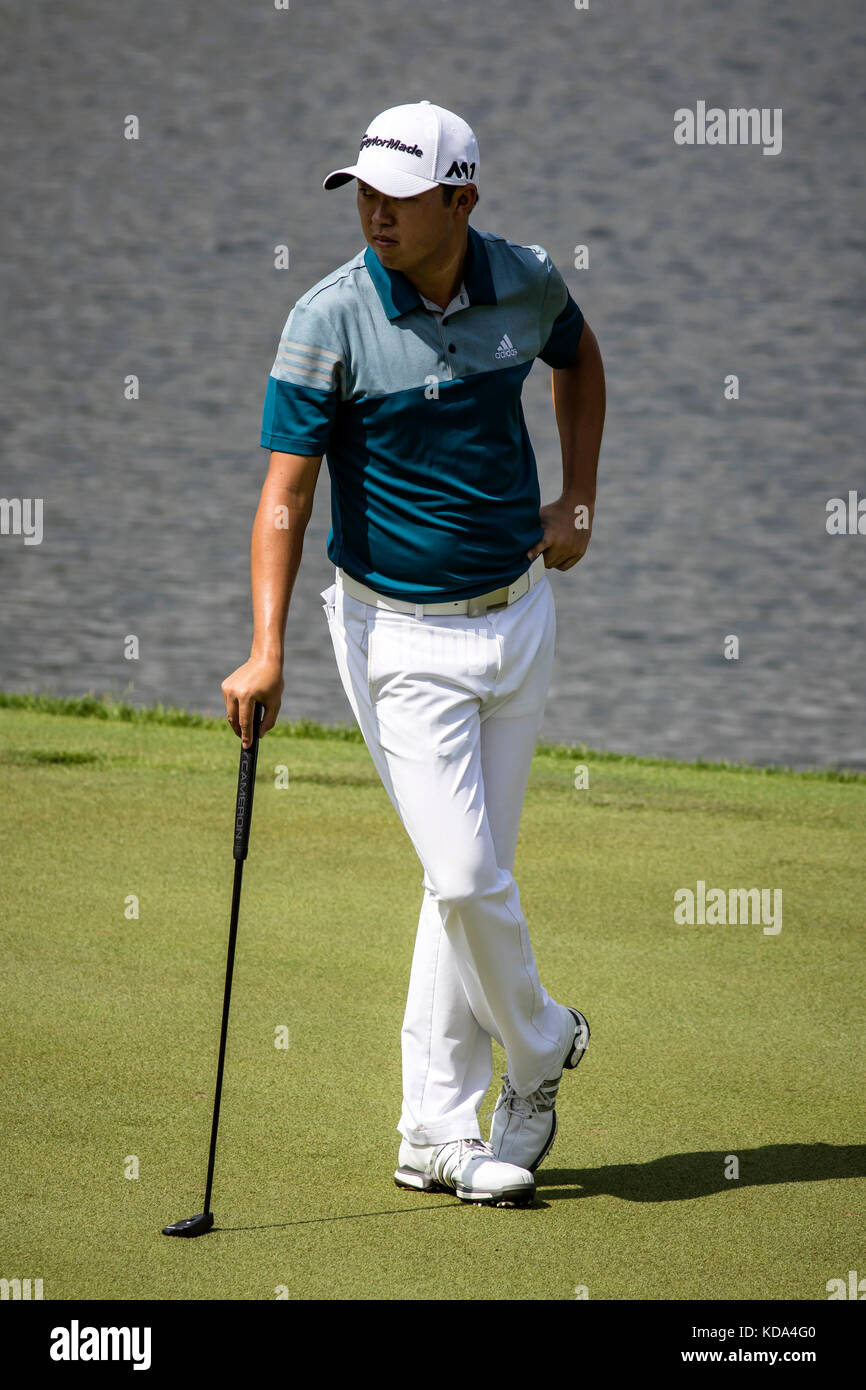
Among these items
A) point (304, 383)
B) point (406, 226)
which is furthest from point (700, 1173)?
point (406, 226)

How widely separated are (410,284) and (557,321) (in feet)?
1.37

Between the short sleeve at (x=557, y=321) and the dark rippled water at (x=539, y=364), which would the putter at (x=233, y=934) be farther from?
the dark rippled water at (x=539, y=364)

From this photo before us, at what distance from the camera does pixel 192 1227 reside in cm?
302

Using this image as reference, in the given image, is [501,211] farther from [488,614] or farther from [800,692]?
[488,614]

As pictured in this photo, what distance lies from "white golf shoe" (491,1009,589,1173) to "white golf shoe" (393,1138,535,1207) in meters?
0.04

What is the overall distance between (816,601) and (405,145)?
9304mm

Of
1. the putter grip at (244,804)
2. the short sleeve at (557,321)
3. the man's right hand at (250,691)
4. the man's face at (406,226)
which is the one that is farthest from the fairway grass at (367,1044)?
the man's face at (406,226)

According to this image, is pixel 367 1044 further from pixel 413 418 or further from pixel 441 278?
pixel 441 278

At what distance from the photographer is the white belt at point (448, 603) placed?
3213 millimetres

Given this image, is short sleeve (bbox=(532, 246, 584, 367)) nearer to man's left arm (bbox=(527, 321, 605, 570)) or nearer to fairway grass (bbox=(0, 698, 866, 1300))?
man's left arm (bbox=(527, 321, 605, 570))

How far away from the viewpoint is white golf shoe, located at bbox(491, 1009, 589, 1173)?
3367mm

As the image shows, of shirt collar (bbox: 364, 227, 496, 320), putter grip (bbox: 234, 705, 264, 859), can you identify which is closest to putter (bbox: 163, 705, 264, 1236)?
putter grip (bbox: 234, 705, 264, 859)

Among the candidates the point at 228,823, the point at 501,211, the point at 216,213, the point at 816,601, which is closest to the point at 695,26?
the point at 501,211

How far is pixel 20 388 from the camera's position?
16703mm
